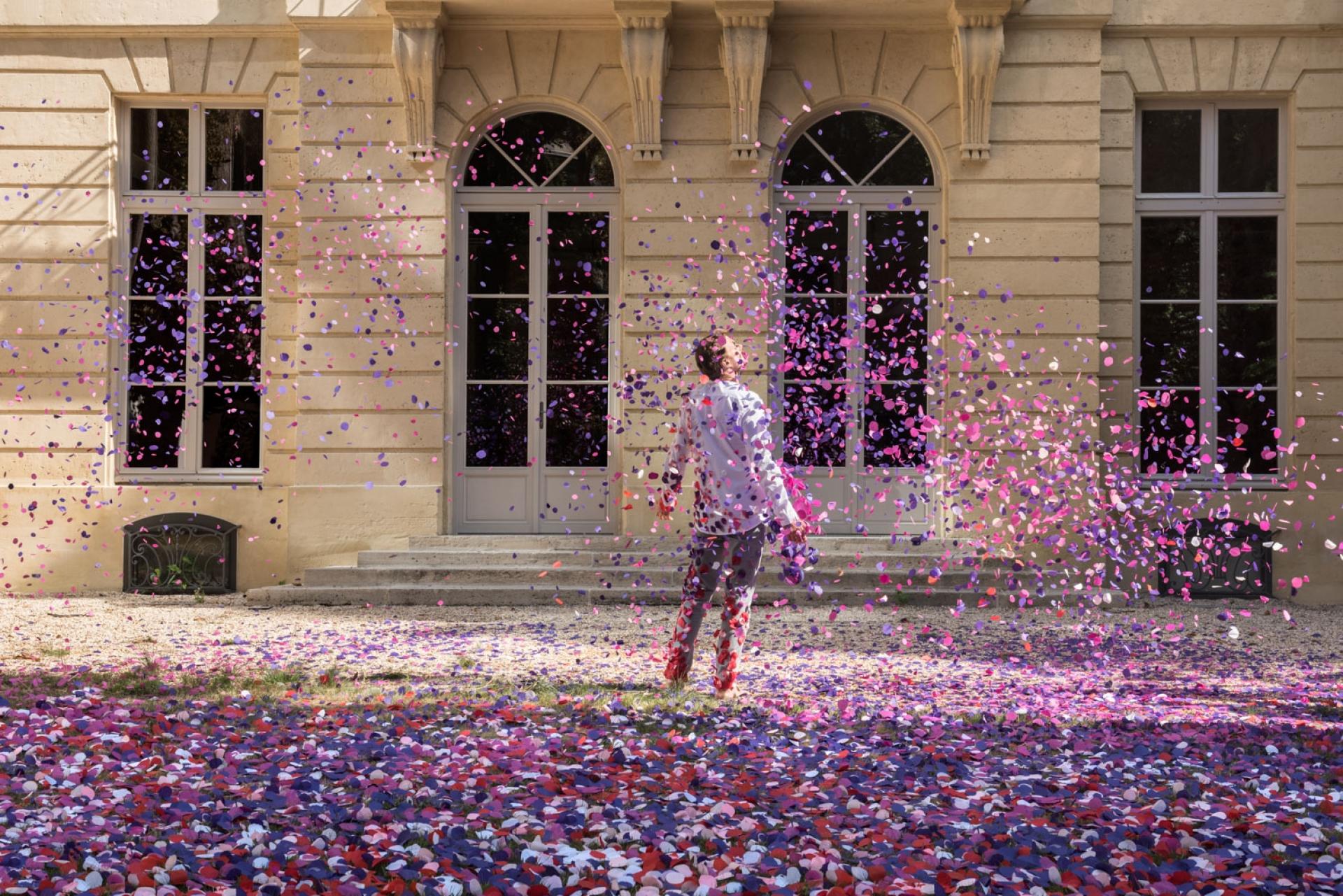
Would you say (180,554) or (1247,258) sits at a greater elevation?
(1247,258)

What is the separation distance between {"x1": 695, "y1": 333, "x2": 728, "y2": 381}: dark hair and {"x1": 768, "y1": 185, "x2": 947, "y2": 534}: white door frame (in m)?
4.24

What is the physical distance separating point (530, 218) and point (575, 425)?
5.12 ft

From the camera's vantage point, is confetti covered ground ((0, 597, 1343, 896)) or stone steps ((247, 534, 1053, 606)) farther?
stone steps ((247, 534, 1053, 606))

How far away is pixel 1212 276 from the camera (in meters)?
9.84

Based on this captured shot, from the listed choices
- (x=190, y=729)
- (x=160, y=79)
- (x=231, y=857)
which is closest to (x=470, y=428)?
(x=160, y=79)

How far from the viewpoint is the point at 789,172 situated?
9.83 metres

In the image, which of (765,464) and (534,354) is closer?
(765,464)

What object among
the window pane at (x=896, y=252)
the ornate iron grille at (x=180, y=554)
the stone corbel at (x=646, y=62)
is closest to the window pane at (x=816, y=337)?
the window pane at (x=896, y=252)

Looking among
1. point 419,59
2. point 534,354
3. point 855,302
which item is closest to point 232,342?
point 534,354

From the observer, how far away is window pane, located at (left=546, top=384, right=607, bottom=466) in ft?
32.2

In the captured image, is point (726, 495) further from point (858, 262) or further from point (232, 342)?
point (232, 342)

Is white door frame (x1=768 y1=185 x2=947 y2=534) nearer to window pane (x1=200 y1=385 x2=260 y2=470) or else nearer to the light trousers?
window pane (x1=200 y1=385 x2=260 y2=470)

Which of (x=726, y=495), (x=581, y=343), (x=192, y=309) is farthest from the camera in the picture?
(x=192, y=309)

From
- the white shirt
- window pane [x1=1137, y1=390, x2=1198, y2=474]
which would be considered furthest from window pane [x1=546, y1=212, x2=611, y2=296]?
the white shirt
